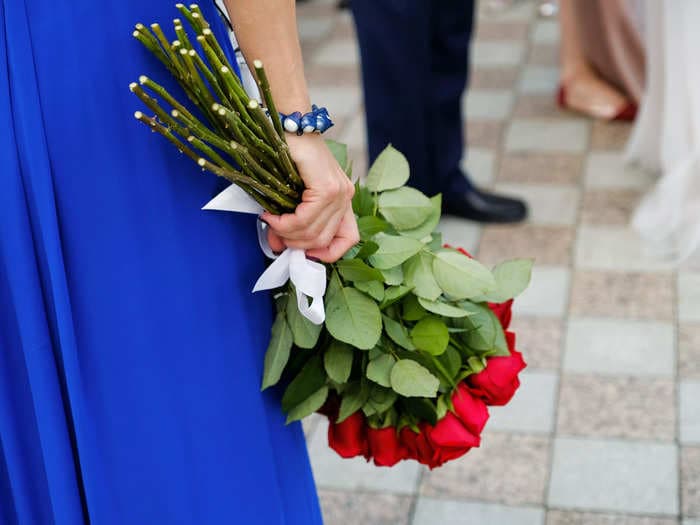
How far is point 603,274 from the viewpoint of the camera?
2.61m

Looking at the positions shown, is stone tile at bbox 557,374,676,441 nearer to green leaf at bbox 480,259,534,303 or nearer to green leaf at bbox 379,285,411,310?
green leaf at bbox 480,259,534,303

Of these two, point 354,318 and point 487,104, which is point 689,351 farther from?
point 487,104

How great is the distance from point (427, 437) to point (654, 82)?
6.49ft

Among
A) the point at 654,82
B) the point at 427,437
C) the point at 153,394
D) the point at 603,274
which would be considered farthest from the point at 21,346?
the point at 654,82

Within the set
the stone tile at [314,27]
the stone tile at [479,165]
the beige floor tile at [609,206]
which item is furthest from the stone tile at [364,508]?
the stone tile at [314,27]

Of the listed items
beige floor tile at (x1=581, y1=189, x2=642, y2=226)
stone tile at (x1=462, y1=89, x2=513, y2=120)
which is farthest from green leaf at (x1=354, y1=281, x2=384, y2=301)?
stone tile at (x1=462, y1=89, x2=513, y2=120)

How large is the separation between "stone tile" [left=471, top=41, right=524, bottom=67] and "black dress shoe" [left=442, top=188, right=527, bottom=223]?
4.03 ft

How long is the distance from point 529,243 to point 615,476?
95 cm

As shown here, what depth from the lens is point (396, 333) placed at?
1.26m

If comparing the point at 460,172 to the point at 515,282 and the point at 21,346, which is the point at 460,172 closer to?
the point at 515,282

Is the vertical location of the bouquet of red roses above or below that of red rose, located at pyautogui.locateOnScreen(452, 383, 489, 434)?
above

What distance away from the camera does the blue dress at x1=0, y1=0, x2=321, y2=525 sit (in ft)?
3.35

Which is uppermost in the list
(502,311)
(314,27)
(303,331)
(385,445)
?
(303,331)

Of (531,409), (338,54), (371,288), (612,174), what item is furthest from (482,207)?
(371,288)
